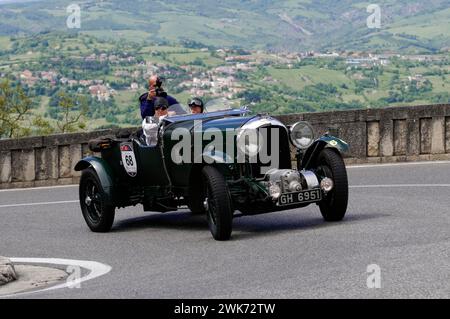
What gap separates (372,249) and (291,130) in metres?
2.40

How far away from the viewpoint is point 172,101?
1422 centimetres

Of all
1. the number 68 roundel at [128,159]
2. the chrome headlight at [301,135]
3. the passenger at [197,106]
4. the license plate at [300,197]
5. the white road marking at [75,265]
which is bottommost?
the white road marking at [75,265]

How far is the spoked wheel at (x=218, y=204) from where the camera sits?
11.5 meters

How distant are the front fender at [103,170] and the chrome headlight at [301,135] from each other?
7.79 ft

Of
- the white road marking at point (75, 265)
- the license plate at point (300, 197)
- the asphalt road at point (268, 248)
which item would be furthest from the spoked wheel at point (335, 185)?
the white road marking at point (75, 265)

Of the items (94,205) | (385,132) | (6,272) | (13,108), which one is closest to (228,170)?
(94,205)

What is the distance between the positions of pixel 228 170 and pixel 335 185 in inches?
43.7

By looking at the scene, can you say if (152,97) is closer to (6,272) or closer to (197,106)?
(197,106)

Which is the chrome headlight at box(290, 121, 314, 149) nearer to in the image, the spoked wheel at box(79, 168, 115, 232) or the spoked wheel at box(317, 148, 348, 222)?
the spoked wheel at box(317, 148, 348, 222)

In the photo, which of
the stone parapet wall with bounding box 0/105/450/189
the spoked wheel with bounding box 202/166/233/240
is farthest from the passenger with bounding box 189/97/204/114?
the stone parapet wall with bounding box 0/105/450/189

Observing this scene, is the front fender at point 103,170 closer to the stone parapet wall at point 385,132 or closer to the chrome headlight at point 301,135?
the chrome headlight at point 301,135

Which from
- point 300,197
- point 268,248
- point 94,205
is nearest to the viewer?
point 268,248

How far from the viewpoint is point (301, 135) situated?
12539mm
